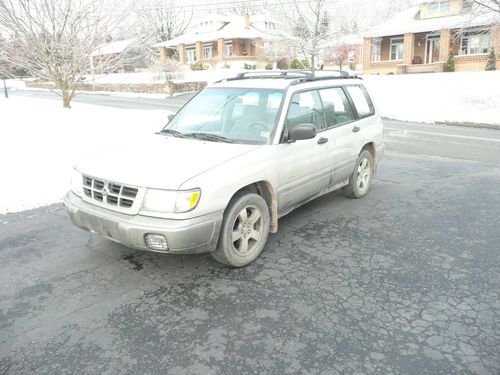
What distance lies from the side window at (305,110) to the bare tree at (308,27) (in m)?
27.4

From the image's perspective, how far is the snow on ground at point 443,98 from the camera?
17.4 metres

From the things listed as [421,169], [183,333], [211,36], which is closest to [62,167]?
[183,333]

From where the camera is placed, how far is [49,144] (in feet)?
31.4

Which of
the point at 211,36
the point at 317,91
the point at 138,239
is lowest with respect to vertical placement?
the point at 138,239

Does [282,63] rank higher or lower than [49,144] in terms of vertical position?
higher

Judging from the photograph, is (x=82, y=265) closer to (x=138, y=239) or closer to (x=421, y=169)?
(x=138, y=239)

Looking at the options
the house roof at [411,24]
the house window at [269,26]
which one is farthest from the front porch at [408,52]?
the house window at [269,26]

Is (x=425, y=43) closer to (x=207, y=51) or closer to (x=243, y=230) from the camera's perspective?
(x=207, y=51)

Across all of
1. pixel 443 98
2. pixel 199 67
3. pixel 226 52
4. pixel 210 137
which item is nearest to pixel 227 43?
pixel 226 52

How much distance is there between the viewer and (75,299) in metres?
3.61

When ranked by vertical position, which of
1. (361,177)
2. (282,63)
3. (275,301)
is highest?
(282,63)

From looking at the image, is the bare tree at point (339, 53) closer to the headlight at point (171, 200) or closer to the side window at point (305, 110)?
the side window at point (305, 110)

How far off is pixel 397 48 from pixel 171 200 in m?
41.1

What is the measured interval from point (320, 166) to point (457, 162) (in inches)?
201
